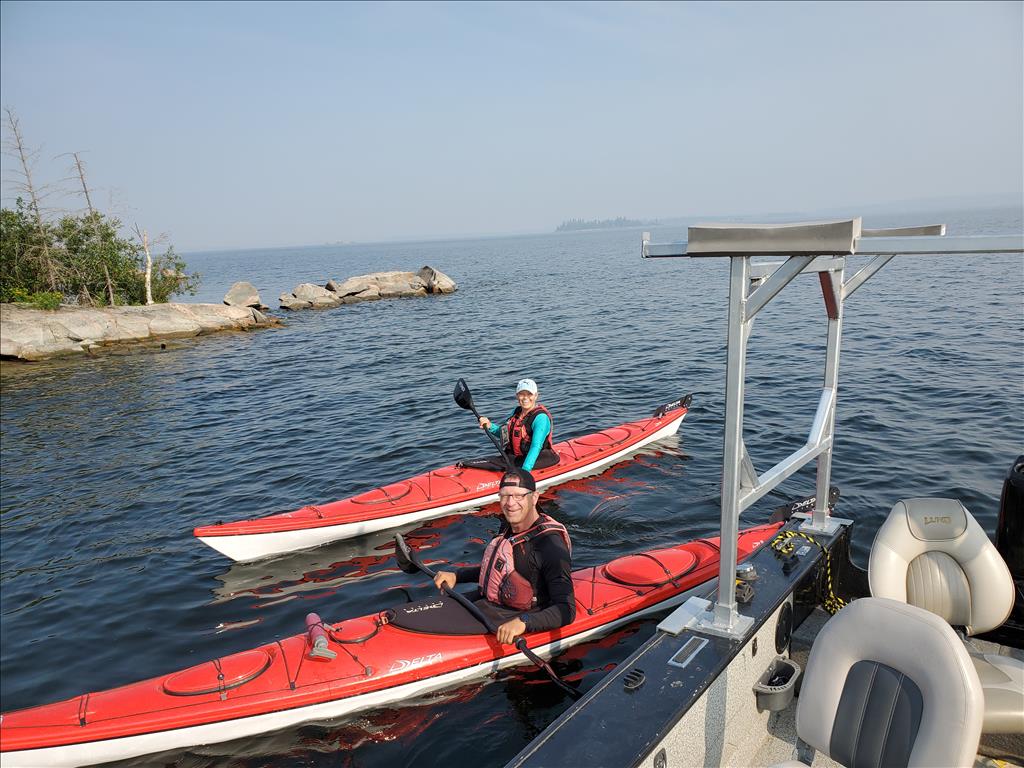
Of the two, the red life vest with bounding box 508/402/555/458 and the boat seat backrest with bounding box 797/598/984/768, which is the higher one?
the boat seat backrest with bounding box 797/598/984/768

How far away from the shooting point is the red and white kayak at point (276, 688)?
4586 millimetres

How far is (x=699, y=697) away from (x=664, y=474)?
7180 millimetres

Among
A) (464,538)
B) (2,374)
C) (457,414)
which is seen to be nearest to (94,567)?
(464,538)

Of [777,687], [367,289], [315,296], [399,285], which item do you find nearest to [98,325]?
[315,296]

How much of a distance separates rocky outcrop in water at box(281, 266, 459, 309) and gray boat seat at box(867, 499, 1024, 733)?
33.4m

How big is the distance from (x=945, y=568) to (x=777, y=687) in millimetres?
1240

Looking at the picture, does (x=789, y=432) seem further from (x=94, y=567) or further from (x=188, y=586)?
(x=94, y=567)

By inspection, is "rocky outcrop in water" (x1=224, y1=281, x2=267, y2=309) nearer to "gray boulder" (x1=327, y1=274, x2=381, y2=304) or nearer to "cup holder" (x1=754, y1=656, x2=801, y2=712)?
"gray boulder" (x1=327, y1=274, x2=381, y2=304)

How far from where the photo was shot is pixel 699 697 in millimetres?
3018

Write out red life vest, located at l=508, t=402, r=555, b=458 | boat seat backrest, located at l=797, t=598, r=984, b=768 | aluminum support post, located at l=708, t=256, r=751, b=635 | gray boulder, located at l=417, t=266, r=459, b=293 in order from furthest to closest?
gray boulder, located at l=417, t=266, r=459, b=293 < red life vest, located at l=508, t=402, r=555, b=458 < aluminum support post, located at l=708, t=256, r=751, b=635 < boat seat backrest, located at l=797, t=598, r=984, b=768

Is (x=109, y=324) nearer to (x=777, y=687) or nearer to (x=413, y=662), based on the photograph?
(x=413, y=662)

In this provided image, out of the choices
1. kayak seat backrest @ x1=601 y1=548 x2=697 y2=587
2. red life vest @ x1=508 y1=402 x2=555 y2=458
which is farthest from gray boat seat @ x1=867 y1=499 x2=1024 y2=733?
red life vest @ x1=508 y1=402 x2=555 y2=458

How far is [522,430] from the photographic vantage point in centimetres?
898

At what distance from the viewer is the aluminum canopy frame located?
2.68 m
